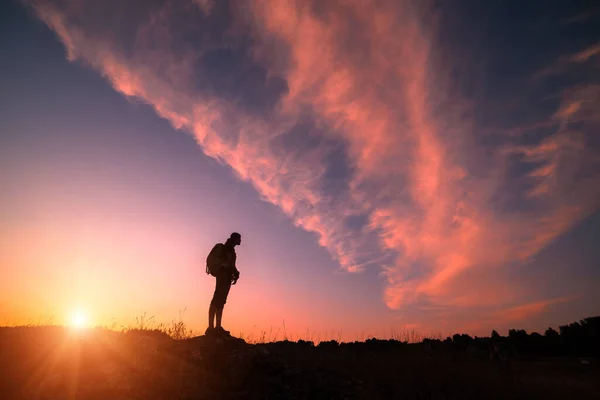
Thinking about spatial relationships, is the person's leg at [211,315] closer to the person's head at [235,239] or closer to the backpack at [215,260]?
the backpack at [215,260]

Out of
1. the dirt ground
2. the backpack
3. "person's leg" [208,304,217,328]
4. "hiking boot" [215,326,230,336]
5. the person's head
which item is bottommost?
the dirt ground

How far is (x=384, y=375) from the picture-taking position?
29.7ft

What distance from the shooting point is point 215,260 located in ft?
30.6

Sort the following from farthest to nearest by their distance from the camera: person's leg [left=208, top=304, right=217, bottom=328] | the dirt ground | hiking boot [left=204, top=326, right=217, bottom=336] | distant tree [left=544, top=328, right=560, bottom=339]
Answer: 1. distant tree [left=544, top=328, right=560, bottom=339]
2. person's leg [left=208, top=304, right=217, bottom=328]
3. hiking boot [left=204, top=326, right=217, bottom=336]
4. the dirt ground

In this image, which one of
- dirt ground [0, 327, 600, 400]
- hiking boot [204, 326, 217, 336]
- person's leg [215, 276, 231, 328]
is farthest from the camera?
person's leg [215, 276, 231, 328]

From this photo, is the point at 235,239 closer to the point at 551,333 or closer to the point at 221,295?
the point at 221,295

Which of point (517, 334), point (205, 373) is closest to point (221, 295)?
point (205, 373)

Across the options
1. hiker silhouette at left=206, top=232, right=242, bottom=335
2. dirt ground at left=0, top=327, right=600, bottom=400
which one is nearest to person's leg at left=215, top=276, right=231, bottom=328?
hiker silhouette at left=206, top=232, right=242, bottom=335

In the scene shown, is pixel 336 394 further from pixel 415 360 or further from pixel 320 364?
pixel 415 360

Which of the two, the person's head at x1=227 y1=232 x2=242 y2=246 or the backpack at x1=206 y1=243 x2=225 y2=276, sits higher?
the person's head at x1=227 y1=232 x2=242 y2=246

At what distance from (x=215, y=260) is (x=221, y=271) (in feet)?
1.18

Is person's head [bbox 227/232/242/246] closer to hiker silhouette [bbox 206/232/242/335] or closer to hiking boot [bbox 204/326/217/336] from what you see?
hiker silhouette [bbox 206/232/242/335]

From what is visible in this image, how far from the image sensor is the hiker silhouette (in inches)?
360

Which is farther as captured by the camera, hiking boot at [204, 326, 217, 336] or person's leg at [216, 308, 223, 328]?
person's leg at [216, 308, 223, 328]
